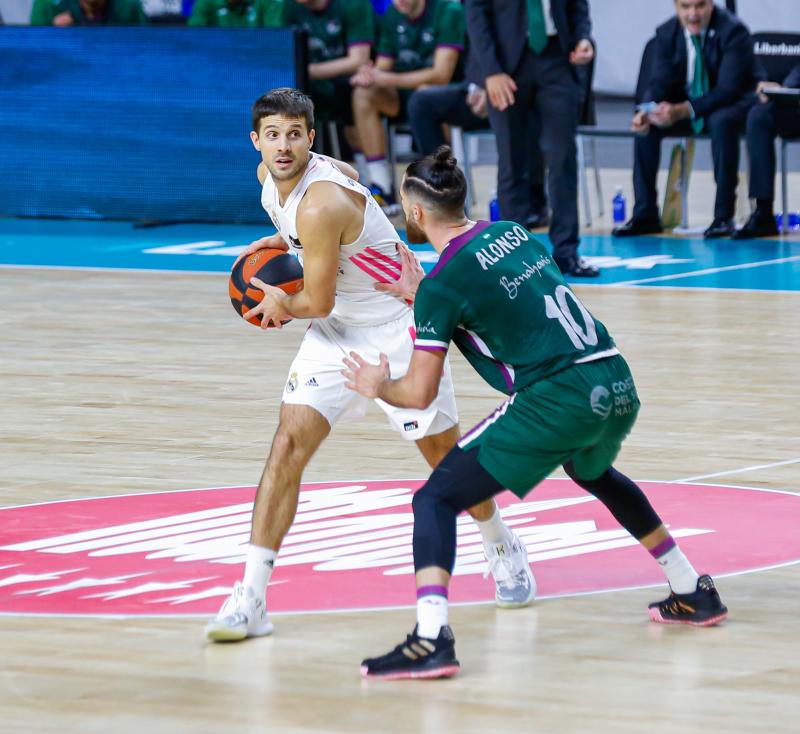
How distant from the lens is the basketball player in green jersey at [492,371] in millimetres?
4855

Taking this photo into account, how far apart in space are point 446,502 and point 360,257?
1075 millimetres

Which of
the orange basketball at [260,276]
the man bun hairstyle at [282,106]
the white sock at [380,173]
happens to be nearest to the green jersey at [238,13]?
the white sock at [380,173]

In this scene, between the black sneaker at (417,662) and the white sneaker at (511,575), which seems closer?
the black sneaker at (417,662)

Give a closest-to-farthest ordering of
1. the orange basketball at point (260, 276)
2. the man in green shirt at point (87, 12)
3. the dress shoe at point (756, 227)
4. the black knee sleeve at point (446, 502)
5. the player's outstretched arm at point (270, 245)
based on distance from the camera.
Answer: the black knee sleeve at point (446, 502) < the orange basketball at point (260, 276) < the player's outstretched arm at point (270, 245) < the dress shoe at point (756, 227) < the man in green shirt at point (87, 12)

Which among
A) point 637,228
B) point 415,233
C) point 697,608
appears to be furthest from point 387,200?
point 697,608

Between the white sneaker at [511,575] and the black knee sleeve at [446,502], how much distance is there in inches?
24.8

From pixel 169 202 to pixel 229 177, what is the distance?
0.74 m

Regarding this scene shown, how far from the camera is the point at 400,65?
15.9m

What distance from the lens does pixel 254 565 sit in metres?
5.20

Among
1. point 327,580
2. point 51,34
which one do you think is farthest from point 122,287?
point 327,580

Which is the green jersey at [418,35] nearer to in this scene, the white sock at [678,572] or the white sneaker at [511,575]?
the white sneaker at [511,575]

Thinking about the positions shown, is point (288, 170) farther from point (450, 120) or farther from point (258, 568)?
point (450, 120)

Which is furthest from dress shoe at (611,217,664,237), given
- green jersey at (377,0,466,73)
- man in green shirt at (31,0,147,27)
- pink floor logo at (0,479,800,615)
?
pink floor logo at (0,479,800,615)

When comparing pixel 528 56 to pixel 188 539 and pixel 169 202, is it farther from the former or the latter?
pixel 188 539
